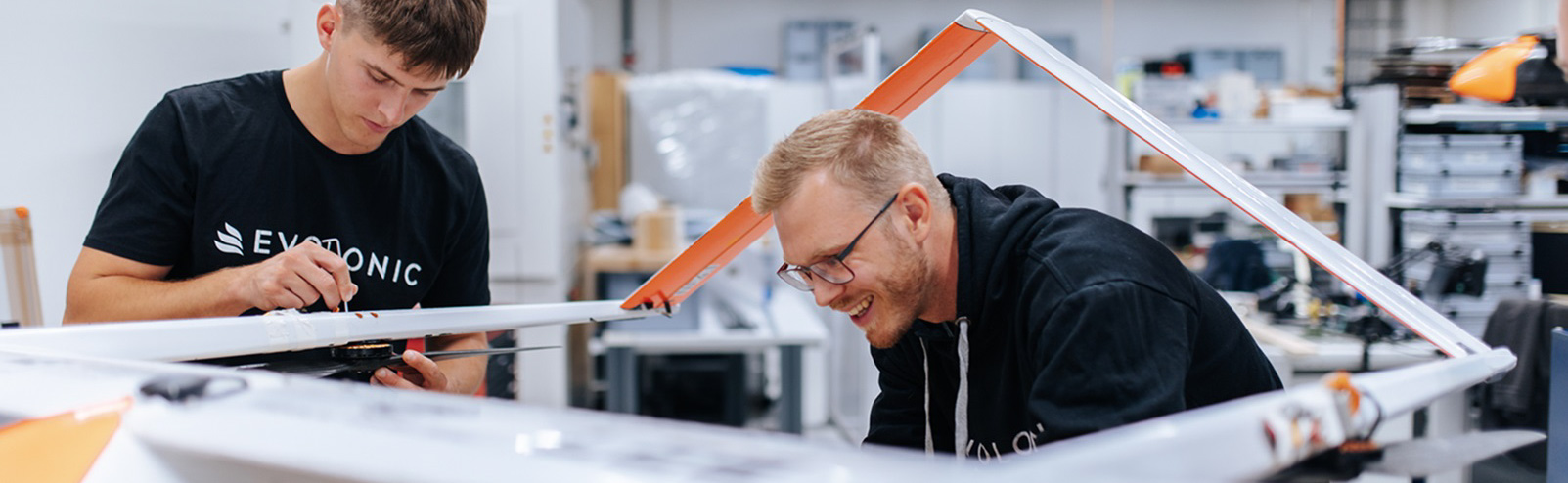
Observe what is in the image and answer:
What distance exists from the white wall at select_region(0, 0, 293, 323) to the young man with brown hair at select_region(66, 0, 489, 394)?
92 millimetres

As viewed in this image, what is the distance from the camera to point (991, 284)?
1.13m

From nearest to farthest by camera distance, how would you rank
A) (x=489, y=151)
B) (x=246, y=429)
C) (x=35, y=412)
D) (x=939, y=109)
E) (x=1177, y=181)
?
(x=246, y=429) < (x=35, y=412) < (x=489, y=151) < (x=939, y=109) < (x=1177, y=181)

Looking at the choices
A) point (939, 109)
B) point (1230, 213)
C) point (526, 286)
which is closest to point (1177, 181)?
point (939, 109)

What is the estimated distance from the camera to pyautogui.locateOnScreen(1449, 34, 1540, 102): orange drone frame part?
2268mm

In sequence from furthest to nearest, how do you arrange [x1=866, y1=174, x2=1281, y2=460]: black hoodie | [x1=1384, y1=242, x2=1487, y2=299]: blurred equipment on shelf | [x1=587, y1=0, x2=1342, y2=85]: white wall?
[x1=587, y1=0, x2=1342, y2=85]: white wall
[x1=1384, y1=242, x2=1487, y2=299]: blurred equipment on shelf
[x1=866, y1=174, x2=1281, y2=460]: black hoodie

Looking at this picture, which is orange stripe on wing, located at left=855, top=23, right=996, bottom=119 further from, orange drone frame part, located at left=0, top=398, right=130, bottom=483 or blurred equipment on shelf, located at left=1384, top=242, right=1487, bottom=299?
blurred equipment on shelf, located at left=1384, top=242, right=1487, bottom=299

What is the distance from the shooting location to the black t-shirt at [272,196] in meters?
1.21

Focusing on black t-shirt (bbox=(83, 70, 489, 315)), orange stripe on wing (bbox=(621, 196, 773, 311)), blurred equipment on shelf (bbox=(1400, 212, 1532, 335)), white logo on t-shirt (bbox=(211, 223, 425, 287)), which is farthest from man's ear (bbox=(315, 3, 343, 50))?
blurred equipment on shelf (bbox=(1400, 212, 1532, 335))

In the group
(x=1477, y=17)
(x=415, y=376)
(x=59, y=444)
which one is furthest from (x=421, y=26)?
(x=1477, y=17)

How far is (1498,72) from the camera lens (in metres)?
2.29

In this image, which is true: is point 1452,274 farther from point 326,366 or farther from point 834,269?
point 326,366

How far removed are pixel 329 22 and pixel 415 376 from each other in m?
0.42

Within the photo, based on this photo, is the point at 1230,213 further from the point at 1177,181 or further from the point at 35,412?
the point at 35,412

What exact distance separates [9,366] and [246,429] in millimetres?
329
